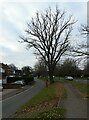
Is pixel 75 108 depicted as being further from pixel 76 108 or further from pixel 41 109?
pixel 41 109

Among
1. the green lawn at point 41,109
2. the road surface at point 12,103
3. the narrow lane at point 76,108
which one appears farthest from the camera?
the road surface at point 12,103

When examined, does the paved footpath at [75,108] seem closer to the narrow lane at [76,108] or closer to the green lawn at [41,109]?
the narrow lane at [76,108]

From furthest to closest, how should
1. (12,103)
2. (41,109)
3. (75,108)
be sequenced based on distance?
(12,103), (41,109), (75,108)

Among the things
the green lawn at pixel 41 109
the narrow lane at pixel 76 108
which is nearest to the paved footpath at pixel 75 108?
the narrow lane at pixel 76 108

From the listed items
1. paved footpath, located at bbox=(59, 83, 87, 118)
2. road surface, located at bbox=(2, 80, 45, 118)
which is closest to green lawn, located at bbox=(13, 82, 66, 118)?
paved footpath, located at bbox=(59, 83, 87, 118)

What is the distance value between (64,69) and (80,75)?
277 inches

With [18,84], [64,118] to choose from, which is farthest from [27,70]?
[64,118]

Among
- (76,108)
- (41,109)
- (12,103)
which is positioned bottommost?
(12,103)

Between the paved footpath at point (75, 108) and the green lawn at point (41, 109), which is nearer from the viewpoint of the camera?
the green lawn at point (41, 109)

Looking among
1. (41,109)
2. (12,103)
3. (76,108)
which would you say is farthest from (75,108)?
(12,103)

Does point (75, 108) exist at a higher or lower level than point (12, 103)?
higher

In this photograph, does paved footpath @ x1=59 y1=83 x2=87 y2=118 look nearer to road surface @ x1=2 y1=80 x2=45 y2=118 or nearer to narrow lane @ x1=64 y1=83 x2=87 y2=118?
narrow lane @ x1=64 y1=83 x2=87 y2=118

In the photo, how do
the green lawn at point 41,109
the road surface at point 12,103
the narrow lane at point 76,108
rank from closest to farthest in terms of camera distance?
the green lawn at point 41,109
the narrow lane at point 76,108
the road surface at point 12,103

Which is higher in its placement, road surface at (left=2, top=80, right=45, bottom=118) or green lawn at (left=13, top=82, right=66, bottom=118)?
green lawn at (left=13, top=82, right=66, bottom=118)
